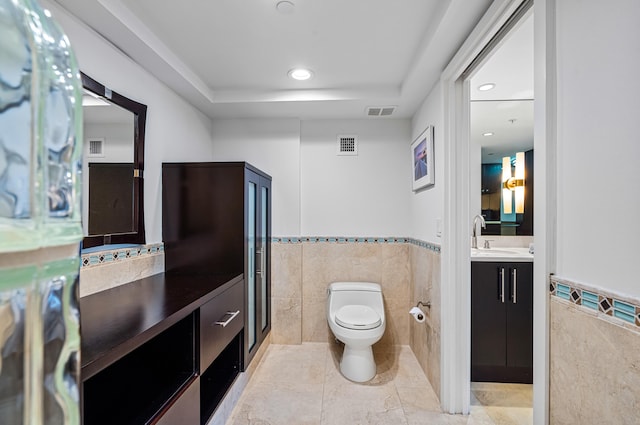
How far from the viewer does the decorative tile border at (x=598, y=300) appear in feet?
2.40

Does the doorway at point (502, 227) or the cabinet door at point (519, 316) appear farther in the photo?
the cabinet door at point (519, 316)

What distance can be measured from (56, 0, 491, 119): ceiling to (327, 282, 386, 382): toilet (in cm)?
160

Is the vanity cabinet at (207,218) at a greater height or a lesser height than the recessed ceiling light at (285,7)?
lesser

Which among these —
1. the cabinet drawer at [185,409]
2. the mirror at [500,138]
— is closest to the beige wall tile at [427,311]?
the mirror at [500,138]

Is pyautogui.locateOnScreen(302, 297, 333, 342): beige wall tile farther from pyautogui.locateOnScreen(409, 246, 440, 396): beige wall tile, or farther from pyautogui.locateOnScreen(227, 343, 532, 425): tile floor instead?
pyautogui.locateOnScreen(409, 246, 440, 396): beige wall tile

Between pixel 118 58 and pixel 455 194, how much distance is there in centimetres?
207

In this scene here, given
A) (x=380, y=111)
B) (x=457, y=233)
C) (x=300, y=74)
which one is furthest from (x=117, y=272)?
(x=380, y=111)

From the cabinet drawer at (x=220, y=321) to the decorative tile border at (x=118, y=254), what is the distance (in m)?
0.59

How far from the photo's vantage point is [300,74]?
221 centimetres

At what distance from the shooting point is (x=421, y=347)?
2.47 m

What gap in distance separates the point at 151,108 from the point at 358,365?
2287 millimetres

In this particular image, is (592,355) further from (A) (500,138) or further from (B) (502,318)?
(A) (500,138)

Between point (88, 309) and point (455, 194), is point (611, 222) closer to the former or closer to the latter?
point (455, 194)

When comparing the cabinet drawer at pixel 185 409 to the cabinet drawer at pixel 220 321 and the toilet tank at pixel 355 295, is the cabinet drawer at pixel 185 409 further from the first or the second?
the toilet tank at pixel 355 295
